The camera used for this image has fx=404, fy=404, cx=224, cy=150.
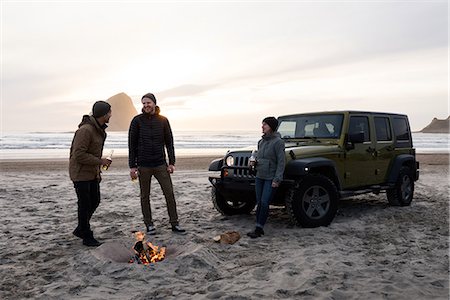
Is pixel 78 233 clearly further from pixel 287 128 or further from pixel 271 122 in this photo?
pixel 287 128

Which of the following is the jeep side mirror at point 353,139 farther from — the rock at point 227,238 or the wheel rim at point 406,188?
the rock at point 227,238

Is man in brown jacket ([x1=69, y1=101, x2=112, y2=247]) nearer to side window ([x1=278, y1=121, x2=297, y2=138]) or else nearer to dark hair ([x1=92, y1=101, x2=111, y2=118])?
dark hair ([x1=92, y1=101, x2=111, y2=118])

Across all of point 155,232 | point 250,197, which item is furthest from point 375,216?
point 155,232

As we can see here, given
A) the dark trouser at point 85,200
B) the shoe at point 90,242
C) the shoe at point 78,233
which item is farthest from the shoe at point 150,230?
the shoe at point 78,233

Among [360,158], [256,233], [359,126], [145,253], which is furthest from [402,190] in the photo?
[145,253]

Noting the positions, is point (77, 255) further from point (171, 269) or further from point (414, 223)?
point (414, 223)

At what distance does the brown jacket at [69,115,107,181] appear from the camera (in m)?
5.42

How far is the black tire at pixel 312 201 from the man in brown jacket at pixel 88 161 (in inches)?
111

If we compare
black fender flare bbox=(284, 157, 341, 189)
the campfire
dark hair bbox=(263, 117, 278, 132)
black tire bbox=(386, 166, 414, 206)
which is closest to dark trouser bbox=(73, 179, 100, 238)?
the campfire

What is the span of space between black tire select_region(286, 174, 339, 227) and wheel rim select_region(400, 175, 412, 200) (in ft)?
8.72

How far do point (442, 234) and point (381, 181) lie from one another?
1.95 metres

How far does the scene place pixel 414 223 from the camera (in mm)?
7004

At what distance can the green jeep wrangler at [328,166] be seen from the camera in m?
6.39

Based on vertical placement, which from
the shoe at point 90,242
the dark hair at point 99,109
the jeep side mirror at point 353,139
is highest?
the dark hair at point 99,109
